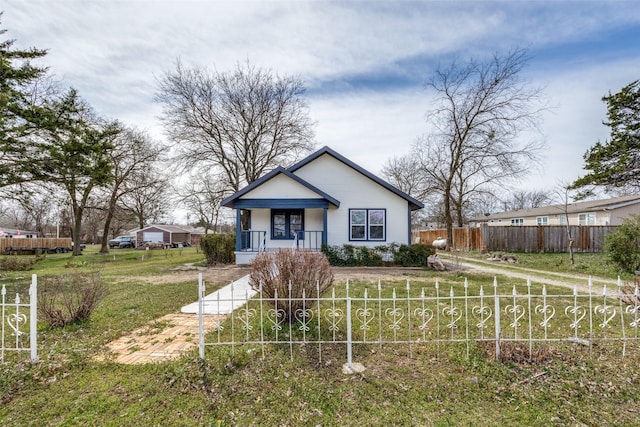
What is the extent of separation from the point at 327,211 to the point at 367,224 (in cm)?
219

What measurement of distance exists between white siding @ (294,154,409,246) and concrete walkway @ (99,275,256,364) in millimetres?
9631

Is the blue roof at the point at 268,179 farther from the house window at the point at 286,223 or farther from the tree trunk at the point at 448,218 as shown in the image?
the tree trunk at the point at 448,218

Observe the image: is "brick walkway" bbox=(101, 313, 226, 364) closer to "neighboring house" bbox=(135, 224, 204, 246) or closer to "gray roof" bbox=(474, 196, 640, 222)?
"gray roof" bbox=(474, 196, 640, 222)

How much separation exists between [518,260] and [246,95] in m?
20.9

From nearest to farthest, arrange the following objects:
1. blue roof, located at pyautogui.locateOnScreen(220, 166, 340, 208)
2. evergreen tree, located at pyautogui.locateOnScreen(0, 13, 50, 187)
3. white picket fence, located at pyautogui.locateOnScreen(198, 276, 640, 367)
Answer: white picket fence, located at pyautogui.locateOnScreen(198, 276, 640, 367), evergreen tree, located at pyautogui.locateOnScreen(0, 13, 50, 187), blue roof, located at pyautogui.locateOnScreen(220, 166, 340, 208)

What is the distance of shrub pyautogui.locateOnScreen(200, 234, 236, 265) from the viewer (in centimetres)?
1587

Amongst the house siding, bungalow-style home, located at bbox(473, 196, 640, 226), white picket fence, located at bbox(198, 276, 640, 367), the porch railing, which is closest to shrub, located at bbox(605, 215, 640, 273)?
white picket fence, located at bbox(198, 276, 640, 367)

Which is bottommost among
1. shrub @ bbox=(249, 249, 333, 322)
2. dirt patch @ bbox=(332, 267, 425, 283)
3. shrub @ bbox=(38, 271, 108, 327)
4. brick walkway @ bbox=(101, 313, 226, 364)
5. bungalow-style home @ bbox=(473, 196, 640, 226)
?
dirt patch @ bbox=(332, 267, 425, 283)

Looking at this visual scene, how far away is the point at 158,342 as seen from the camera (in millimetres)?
4789

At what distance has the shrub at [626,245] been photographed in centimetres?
1067

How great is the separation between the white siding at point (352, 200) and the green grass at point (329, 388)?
11041 mm

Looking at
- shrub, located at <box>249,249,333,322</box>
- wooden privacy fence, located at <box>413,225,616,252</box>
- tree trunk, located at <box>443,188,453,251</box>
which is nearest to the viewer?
shrub, located at <box>249,249,333,322</box>

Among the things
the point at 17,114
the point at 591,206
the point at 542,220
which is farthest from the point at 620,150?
the point at 17,114

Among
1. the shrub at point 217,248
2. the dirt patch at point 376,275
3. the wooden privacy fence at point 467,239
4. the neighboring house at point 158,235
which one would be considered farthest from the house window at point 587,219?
the neighboring house at point 158,235
